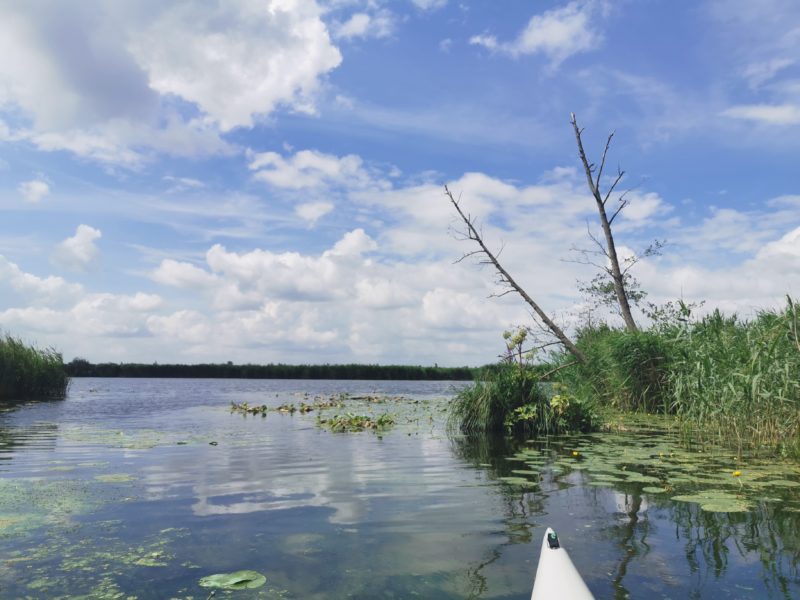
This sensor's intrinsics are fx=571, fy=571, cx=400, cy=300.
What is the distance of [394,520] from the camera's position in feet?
19.1

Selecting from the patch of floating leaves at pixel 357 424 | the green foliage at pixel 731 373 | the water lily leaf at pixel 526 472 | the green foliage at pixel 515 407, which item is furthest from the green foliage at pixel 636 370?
the water lily leaf at pixel 526 472

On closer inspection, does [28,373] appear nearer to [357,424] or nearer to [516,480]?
[357,424]

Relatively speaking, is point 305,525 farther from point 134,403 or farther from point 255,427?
point 134,403

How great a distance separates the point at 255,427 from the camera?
15.9 meters

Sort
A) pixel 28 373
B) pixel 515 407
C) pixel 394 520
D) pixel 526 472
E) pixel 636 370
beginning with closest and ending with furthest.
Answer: pixel 394 520
pixel 526 472
pixel 515 407
pixel 636 370
pixel 28 373

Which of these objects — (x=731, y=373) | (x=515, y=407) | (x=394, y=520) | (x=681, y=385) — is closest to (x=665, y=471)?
(x=731, y=373)

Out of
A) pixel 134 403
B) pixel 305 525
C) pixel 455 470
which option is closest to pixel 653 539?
pixel 305 525

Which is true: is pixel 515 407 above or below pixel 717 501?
above

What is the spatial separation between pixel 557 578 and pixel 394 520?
3050 millimetres

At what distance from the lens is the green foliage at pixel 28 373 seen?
25.4m

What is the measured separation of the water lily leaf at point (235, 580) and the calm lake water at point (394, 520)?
0.33 ft

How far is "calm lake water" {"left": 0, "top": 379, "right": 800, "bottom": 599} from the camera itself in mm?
4086

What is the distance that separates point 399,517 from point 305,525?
3.23 ft

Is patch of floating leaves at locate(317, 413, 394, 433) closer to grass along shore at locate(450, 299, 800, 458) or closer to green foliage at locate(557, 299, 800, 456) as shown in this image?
grass along shore at locate(450, 299, 800, 458)
